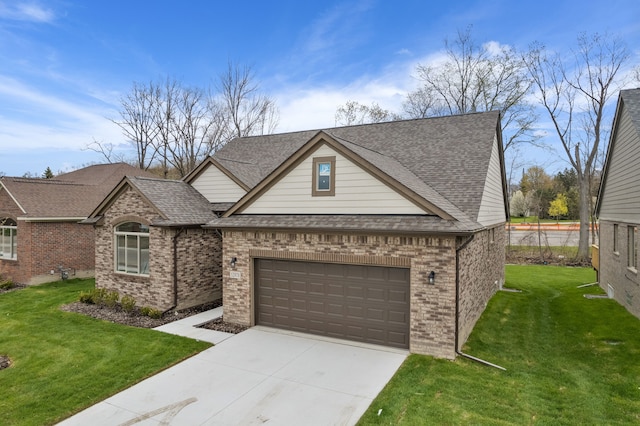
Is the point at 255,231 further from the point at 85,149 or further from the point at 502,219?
the point at 85,149

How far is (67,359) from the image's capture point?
8.52 m

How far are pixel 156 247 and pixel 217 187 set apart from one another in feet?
12.2

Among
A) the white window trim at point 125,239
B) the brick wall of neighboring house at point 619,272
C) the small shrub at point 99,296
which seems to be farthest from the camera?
the small shrub at point 99,296

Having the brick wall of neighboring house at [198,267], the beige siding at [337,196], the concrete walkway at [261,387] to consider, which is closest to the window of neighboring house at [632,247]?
the beige siding at [337,196]

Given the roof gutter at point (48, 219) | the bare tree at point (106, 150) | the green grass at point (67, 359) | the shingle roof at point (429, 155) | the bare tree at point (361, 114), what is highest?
the bare tree at point (361, 114)

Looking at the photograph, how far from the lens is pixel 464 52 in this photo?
2955cm

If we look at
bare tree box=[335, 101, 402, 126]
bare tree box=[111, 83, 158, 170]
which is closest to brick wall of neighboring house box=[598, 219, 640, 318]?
bare tree box=[335, 101, 402, 126]

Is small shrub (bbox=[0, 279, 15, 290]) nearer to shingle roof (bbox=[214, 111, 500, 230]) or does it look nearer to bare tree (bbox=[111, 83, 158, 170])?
shingle roof (bbox=[214, 111, 500, 230])

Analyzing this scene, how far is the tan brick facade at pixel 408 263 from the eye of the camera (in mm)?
8219

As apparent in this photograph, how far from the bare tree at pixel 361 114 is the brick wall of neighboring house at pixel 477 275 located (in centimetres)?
1944

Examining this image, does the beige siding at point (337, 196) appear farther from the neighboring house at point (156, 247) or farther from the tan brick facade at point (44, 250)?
the tan brick facade at point (44, 250)

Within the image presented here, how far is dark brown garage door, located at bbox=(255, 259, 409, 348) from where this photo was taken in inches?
350

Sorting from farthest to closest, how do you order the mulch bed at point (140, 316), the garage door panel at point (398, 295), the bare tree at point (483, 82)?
1. the bare tree at point (483, 82)
2. the mulch bed at point (140, 316)
3. the garage door panel at point (398, 295)

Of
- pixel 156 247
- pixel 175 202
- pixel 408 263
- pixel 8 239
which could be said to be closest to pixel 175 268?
pixel 156 247
